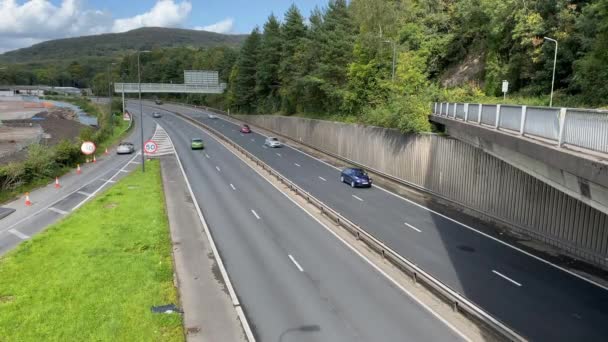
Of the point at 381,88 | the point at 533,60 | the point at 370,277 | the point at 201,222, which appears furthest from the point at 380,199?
the point at 381,88

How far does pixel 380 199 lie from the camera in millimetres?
31031

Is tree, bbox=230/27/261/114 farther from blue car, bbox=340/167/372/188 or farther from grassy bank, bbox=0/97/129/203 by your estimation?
blue car, bbox=340/167/372/188

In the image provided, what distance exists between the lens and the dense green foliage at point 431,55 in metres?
33.1

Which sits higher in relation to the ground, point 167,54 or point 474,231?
point 167,54

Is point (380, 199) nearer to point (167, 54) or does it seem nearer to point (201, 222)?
point (201, 222)

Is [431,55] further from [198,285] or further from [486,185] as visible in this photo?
[198,285]

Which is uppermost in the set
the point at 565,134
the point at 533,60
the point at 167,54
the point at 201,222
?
the point at 167,54

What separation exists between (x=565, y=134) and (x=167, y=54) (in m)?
196

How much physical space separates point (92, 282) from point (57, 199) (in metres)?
18.6

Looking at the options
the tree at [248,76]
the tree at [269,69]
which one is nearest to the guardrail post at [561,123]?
the tree at [269,69]

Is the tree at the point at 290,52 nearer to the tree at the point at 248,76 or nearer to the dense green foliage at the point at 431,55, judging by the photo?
the dense green foliage at the point at 431,55

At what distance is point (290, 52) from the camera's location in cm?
7600

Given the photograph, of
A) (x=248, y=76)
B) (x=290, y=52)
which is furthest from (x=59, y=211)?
(x=248, y=76)

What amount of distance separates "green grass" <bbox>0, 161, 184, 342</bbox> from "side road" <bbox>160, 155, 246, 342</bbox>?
1.67 ft
